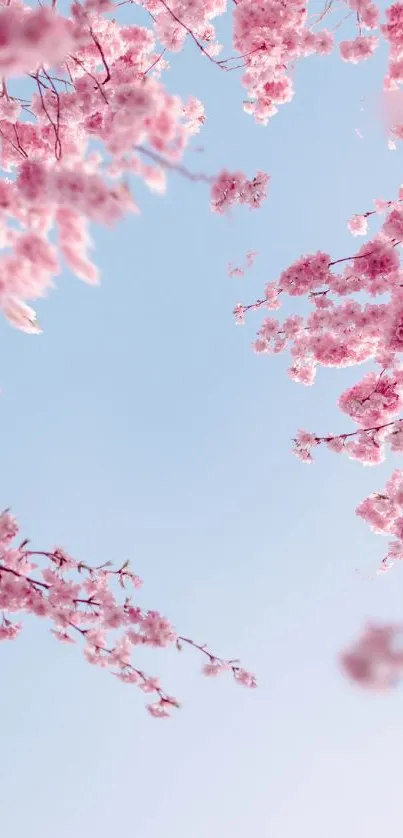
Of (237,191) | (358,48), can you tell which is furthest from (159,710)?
(358,48)

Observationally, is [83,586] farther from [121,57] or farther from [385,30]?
[385,30]

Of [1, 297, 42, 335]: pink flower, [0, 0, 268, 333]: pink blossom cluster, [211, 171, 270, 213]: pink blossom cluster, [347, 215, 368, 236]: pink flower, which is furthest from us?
[347, 215, 368, 236]: pink flower

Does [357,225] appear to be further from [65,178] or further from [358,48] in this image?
[65,178]

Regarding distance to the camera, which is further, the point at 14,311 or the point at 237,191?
the point at 237,191

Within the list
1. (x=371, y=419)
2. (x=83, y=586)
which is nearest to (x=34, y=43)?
(x=83, y=586)

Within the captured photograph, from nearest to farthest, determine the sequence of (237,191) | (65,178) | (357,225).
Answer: (65,178) → (237,191) → (357,225)

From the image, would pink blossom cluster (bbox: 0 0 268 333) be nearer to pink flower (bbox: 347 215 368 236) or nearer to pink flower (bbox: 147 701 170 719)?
pink flower (bbox: 147 701 170 719)

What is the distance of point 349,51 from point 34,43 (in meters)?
7.03

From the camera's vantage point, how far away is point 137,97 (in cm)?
326

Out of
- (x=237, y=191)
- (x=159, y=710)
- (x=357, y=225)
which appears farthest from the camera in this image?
(x=357, y=225)

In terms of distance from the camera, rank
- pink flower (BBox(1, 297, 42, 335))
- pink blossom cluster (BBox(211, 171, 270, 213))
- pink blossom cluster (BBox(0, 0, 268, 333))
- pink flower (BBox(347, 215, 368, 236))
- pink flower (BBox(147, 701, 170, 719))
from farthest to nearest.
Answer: pink flower (BBox(347, 215, 368, 236))
pink blossom cluster (BBox(211, 171, 270, 213))
pink flower (BBox(147, 701, 170, 719))
pink flower (BBox(1, 297, 42, 335))
pink blossom cluster (BBox(0, 0, 268, 333))

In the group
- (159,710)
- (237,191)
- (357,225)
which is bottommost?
(159,710)

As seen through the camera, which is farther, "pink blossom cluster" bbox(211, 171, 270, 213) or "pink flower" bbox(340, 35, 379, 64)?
"pink blossom cluster" bbox(211, 171, 270, 213)

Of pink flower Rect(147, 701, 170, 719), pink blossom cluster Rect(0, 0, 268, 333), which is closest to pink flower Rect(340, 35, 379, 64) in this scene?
pink blossom cluster Rect(0, 0, 268, 333)
